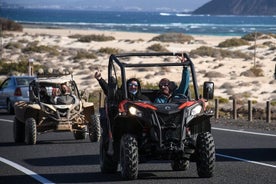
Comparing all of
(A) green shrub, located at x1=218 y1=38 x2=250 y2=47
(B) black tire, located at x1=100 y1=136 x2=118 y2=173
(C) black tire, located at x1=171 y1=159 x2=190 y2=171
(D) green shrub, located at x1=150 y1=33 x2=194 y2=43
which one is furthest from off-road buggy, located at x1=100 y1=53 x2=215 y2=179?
(D) green shrub, located at x1=150 y1=33 x2=194 y2=43

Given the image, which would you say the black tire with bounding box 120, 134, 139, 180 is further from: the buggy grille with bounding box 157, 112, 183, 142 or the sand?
the sand

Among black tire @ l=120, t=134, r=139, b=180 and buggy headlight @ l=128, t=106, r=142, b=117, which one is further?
buggy headlight @ l=128, t=106, r=142, b=117

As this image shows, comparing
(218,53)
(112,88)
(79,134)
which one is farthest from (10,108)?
(218,53)

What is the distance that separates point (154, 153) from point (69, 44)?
279 ft

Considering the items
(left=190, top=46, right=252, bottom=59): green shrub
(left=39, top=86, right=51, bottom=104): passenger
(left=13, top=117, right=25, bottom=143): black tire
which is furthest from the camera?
(left=190, top=46, right=252, bottom=59): green shrub

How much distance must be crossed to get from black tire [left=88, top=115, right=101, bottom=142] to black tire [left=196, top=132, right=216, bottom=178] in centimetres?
725

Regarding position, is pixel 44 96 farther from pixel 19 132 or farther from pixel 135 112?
pixel 135 112

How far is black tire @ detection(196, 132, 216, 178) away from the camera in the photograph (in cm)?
1412

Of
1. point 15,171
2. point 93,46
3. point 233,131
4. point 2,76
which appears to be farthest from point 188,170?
point 93,46

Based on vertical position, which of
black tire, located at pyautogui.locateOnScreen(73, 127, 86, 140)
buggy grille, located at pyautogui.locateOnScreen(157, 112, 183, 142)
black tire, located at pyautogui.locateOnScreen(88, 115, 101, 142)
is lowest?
black tire, located at pyautogui.locateOnScreen(73, 127, 86, 140)

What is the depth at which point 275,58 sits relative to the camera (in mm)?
70812

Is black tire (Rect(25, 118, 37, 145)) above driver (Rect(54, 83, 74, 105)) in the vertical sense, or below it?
below

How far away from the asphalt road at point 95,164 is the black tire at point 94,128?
19 cm

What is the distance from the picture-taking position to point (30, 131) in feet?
69.0
